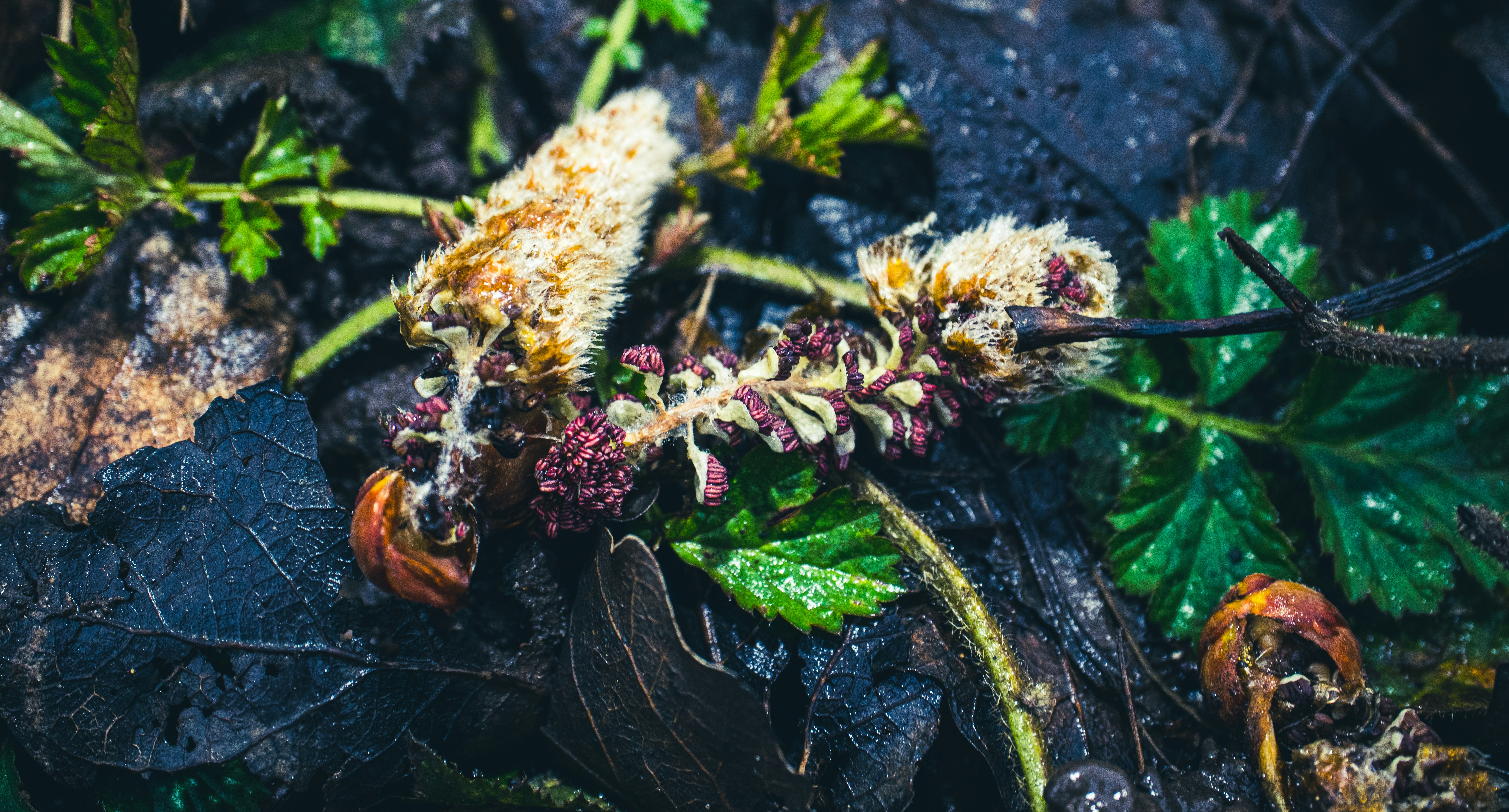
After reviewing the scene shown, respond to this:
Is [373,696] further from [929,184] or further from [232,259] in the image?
[929,184]

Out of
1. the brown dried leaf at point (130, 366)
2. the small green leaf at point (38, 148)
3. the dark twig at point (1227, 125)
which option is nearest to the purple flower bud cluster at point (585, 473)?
the brown dried leaf at point (130, 366)

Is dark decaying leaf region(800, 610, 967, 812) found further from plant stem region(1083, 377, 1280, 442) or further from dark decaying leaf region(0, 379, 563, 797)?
plant stem region(1083, 377, 1280, 442)

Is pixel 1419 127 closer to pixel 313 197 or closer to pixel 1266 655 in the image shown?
pixel 1266 655

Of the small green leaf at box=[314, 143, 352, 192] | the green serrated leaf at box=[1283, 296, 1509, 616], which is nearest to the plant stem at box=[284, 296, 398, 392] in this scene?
the small green leaf at box=[314, 143, 352, 192]

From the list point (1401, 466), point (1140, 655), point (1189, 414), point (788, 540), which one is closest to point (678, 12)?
point (788, 540)

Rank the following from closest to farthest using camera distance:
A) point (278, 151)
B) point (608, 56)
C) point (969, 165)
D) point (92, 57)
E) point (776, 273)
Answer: point (92, 57) → point (278, 151) → point (776, 273) → point (969, 165) → point (608, 56)

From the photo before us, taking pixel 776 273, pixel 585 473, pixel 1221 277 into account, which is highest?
pixel 1221 277
